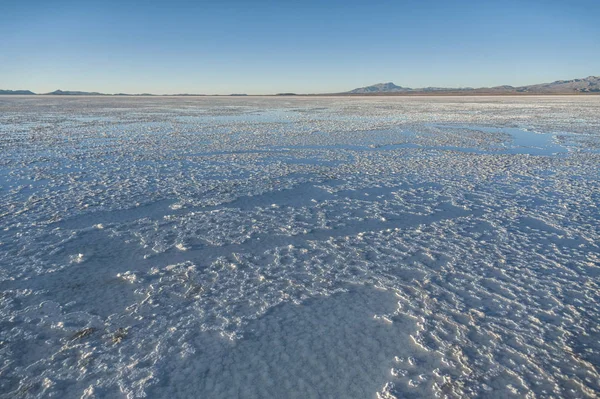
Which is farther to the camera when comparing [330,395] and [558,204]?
[558,204]

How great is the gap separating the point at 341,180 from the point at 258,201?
7.23ft

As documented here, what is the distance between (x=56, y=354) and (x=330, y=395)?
2150mm

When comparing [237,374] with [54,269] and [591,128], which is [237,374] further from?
[591,128]

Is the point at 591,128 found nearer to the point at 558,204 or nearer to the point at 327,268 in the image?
the point at 558,204

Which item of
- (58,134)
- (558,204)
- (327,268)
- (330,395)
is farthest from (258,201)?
(58,134)

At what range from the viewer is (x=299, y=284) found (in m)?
4.24

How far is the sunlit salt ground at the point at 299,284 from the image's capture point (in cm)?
292

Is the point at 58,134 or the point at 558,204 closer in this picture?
the point at 558,204

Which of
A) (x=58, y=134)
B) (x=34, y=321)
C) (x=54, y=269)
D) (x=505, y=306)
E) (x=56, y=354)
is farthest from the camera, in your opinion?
(x=58, y=134)

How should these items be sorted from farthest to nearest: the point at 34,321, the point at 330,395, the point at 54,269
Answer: the point at 54,269 → the point at 34,321 → the point at 330,395

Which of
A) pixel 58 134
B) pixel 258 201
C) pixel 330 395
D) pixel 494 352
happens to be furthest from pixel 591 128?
pixel 58 134

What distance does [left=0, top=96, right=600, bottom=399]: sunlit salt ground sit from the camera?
115 inches

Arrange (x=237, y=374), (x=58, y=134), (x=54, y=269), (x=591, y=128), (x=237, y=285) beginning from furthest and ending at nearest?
(x=591, y=128), (x=58, y=134), (x=54, y=269), (x=237, y=285), (x=237, y=374)

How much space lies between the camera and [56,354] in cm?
314
